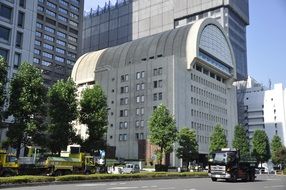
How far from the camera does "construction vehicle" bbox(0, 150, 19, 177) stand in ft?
125

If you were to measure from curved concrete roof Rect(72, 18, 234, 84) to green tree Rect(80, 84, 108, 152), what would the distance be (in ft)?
157

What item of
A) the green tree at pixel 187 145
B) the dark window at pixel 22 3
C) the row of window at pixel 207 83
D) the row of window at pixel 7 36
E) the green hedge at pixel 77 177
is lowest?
the green hedge at pixel 77 177

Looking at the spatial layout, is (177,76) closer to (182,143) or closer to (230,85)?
(182,143)

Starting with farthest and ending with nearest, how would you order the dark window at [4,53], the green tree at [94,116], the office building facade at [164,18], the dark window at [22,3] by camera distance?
the office building facade at [164,18], the dark window at [22,3], the green tree at [94,116], the dark window at [4,53]

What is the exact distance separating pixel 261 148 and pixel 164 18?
82.1m

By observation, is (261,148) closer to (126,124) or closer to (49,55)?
(126,124)

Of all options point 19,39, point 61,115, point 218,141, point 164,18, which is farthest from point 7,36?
point 164,18

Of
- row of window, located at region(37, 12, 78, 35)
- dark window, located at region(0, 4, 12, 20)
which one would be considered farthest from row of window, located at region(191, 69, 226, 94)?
row of window, located at region(37, 12, 78, 35)

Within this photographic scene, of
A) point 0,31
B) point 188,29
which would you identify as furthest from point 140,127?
point 0,31

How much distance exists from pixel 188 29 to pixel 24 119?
67129 millimetres

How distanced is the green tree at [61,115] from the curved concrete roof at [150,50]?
52.8 meters

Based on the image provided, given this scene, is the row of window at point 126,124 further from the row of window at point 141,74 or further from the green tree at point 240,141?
the green tree at point 240,141

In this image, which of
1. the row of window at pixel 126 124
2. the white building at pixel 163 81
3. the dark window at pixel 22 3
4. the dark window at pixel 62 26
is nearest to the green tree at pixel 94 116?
the dark window at pixel 22 3

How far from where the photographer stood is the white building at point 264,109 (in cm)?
15988
